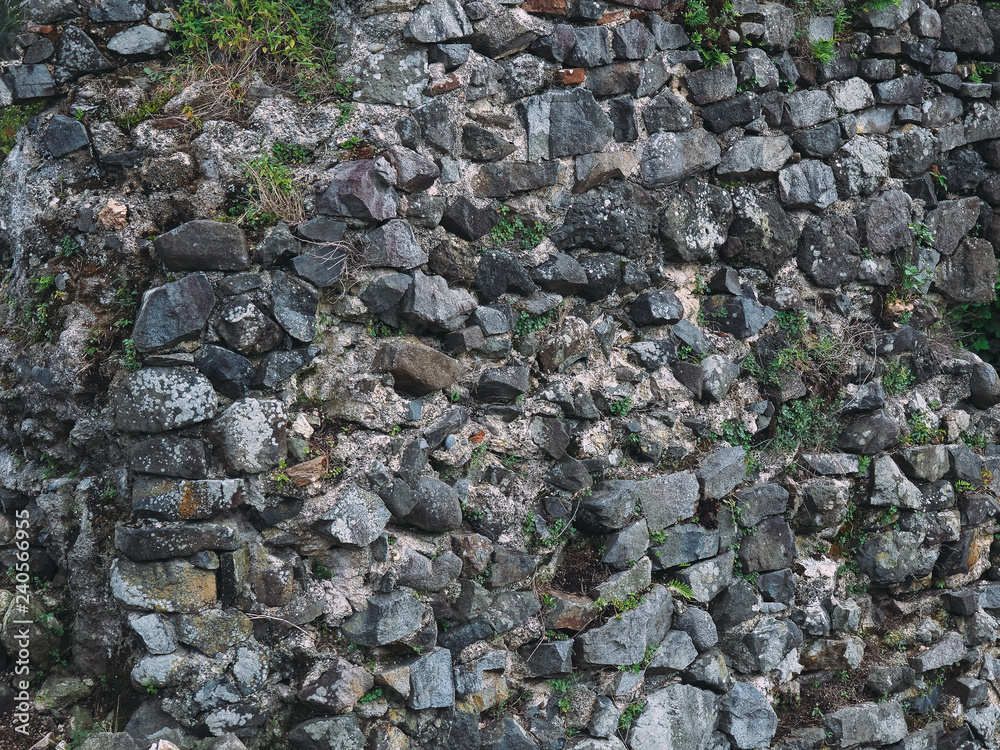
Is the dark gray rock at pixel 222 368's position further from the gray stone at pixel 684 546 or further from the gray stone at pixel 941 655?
the gray stone at pixel 941 655

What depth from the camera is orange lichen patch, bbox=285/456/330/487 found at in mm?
3096

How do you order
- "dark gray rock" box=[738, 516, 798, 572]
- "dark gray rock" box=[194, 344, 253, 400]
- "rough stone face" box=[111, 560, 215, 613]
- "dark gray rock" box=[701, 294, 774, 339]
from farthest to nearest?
"dark gray rock" box=[701, 294, 774, 339], "dark gray rock" box=[738, 516, 798, 572], "dark gray rock" box=[194, 344, 253, 400], "rough stone face" box=[111, 560, 215, 613]

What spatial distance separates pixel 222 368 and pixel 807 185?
297cm

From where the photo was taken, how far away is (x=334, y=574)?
3170mm

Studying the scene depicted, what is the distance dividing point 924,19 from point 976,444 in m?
2.34

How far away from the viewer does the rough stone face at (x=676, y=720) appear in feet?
11.9

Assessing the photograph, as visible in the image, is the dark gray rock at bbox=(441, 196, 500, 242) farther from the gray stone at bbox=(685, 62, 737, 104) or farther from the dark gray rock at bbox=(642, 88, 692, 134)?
the gray stone at bbox=(685, 62, 737, 104)

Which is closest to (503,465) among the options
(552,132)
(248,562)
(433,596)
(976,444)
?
(433,596)

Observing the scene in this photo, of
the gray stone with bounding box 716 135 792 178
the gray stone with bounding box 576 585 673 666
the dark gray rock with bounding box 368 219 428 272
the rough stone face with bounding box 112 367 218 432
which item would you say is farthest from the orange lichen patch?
the gray stone with bounding box 716 135 792 178

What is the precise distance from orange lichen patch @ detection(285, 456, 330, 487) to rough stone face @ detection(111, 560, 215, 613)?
433mm

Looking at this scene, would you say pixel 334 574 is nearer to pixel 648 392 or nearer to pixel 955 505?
pixel 648 392

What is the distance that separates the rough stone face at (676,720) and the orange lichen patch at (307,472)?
5.55 feet

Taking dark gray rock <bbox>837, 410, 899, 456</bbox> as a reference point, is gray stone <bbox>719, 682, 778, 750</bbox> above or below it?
below

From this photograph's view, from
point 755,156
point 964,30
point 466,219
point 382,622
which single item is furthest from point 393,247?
point 964,30
